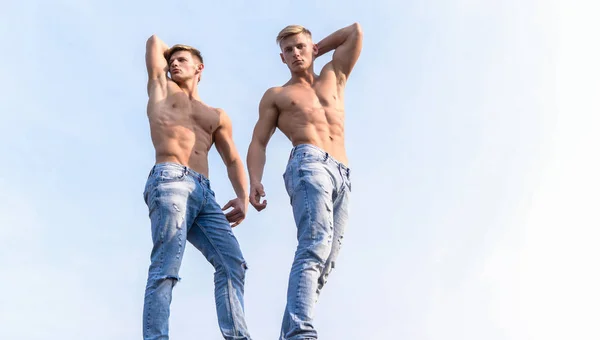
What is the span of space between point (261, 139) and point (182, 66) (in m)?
1.43

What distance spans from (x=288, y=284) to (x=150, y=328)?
144 centimetres

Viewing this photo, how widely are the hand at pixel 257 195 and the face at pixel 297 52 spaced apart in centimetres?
154

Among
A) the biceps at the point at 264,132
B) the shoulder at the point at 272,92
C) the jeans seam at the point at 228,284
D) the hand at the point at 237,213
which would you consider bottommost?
the jeans seam at the point at 228,284

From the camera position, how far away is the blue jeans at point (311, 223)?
8.16 meters

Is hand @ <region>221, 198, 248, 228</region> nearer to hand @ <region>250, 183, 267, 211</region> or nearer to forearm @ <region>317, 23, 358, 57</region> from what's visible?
hand @ <region>250, 183, 267, 211</region>

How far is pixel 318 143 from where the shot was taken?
9469mm

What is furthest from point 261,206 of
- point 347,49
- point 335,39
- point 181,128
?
point 335,39

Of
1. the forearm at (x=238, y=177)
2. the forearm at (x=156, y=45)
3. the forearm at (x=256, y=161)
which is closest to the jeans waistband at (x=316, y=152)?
the forearm at (x=256, y=161)

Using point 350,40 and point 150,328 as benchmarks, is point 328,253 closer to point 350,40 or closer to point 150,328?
→ point 150,328

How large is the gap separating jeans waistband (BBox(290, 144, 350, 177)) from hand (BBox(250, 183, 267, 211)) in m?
0.52

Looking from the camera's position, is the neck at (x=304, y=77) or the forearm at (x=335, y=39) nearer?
the neck at (x=304, y=77)

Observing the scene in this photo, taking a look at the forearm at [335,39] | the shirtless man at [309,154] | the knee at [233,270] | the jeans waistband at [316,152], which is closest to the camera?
the shirtless man at [309,154]

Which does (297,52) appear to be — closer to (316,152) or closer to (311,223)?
(316,152)

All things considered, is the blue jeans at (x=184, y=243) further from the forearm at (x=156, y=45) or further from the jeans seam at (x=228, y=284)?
the forearm at (x=156, y=45)
